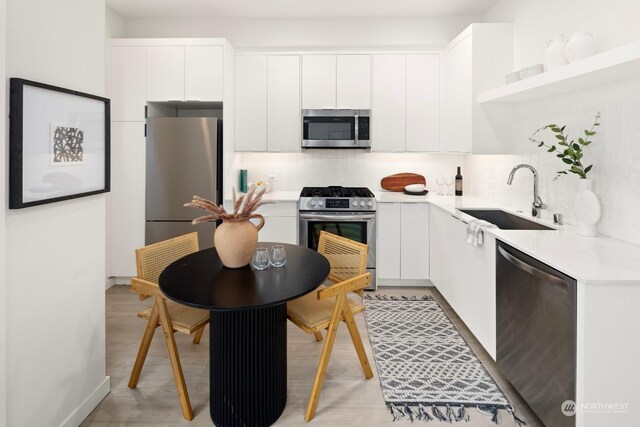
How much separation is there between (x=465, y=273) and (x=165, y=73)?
344 cm

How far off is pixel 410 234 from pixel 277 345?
238 cm

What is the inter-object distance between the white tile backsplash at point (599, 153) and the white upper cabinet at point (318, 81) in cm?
188

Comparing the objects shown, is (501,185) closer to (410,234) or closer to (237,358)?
(410,234)

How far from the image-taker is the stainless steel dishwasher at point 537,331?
1.62 meters

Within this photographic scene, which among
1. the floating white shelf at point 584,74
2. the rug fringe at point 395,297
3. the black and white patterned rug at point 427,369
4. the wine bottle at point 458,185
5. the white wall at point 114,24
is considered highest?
the white wall at point 114,24

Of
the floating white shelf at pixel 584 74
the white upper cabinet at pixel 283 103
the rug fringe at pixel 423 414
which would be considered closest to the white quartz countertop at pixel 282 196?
the white upper cabinet at pixel 283 103

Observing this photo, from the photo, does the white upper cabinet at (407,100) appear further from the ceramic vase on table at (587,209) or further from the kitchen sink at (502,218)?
the ceramic vase on table at (587,209)

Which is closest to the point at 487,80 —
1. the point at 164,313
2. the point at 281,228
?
the point at 281,228

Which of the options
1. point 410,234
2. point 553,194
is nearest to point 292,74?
point 410,234

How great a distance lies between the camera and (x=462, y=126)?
372cm

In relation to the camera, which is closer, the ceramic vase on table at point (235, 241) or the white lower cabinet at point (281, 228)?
the ceramic vase on table at point (235, 241)

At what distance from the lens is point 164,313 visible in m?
2.05

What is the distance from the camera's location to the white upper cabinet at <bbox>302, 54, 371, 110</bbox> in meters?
4.24

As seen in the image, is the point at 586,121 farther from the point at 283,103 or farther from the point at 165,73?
the point at 165,73
